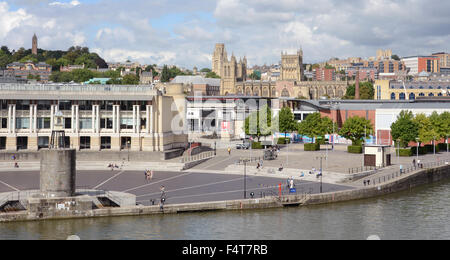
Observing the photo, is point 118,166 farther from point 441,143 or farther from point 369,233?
point 441,143

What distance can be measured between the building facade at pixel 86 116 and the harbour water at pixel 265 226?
115ft

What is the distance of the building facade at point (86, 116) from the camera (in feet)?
268

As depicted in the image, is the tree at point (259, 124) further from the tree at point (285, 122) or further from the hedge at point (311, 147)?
the hedge at point (311, 147)

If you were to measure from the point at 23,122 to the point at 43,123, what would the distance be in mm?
2658

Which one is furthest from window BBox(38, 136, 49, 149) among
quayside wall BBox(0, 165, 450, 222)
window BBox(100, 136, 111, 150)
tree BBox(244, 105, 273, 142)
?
quayside wall BBox(0, 165, 450, 222)

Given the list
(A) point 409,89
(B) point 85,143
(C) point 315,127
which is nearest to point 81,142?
(B) point 85,143

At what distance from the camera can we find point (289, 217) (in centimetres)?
5009

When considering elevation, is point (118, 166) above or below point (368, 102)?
below

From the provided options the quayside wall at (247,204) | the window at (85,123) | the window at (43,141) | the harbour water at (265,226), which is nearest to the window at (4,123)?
the window at (43,141)

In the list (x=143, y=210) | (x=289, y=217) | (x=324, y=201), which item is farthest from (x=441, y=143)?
(x=143, y=210)

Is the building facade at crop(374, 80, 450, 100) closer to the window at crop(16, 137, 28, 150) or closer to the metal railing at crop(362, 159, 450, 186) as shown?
the metal railing at crop(362, 159, 450, 186)

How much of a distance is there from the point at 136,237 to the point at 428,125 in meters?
66.6

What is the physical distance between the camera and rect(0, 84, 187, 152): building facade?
8181 cm

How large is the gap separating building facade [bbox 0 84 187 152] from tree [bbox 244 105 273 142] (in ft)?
70.0
